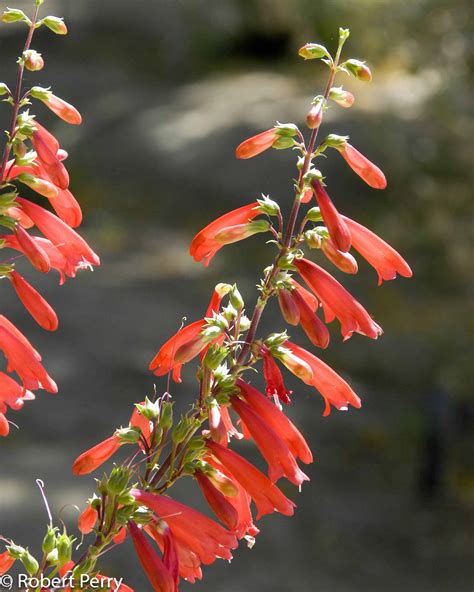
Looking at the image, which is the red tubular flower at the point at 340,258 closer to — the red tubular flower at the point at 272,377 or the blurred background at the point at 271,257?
the red tubular flower at the point at 272,377

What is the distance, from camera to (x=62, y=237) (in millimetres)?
2229

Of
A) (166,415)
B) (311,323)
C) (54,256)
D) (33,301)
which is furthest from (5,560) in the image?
(311,323)

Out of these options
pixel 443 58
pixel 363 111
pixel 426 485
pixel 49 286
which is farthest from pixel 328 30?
pixel 426 485

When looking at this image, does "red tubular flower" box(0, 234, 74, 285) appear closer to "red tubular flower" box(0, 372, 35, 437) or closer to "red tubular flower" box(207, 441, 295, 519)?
"red tubular flower" box(0, 372, 35, 437)

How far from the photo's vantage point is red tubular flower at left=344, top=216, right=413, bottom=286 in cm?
225

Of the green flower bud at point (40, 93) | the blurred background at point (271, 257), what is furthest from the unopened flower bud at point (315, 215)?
the blurred background at point (271, 257)

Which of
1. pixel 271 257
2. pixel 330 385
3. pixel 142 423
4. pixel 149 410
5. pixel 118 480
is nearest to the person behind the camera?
pixel 118 480

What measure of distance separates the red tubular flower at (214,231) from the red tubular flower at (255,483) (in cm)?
43

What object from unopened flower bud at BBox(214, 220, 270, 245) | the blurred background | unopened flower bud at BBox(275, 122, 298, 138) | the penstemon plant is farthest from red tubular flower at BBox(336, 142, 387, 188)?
the blurred background

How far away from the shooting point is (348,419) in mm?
11508

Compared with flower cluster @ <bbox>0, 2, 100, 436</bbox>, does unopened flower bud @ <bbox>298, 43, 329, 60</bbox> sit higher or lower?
higher

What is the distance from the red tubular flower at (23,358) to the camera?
2.15 meters

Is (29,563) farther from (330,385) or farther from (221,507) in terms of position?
(330,385)

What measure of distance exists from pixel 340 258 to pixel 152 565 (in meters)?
0.68
